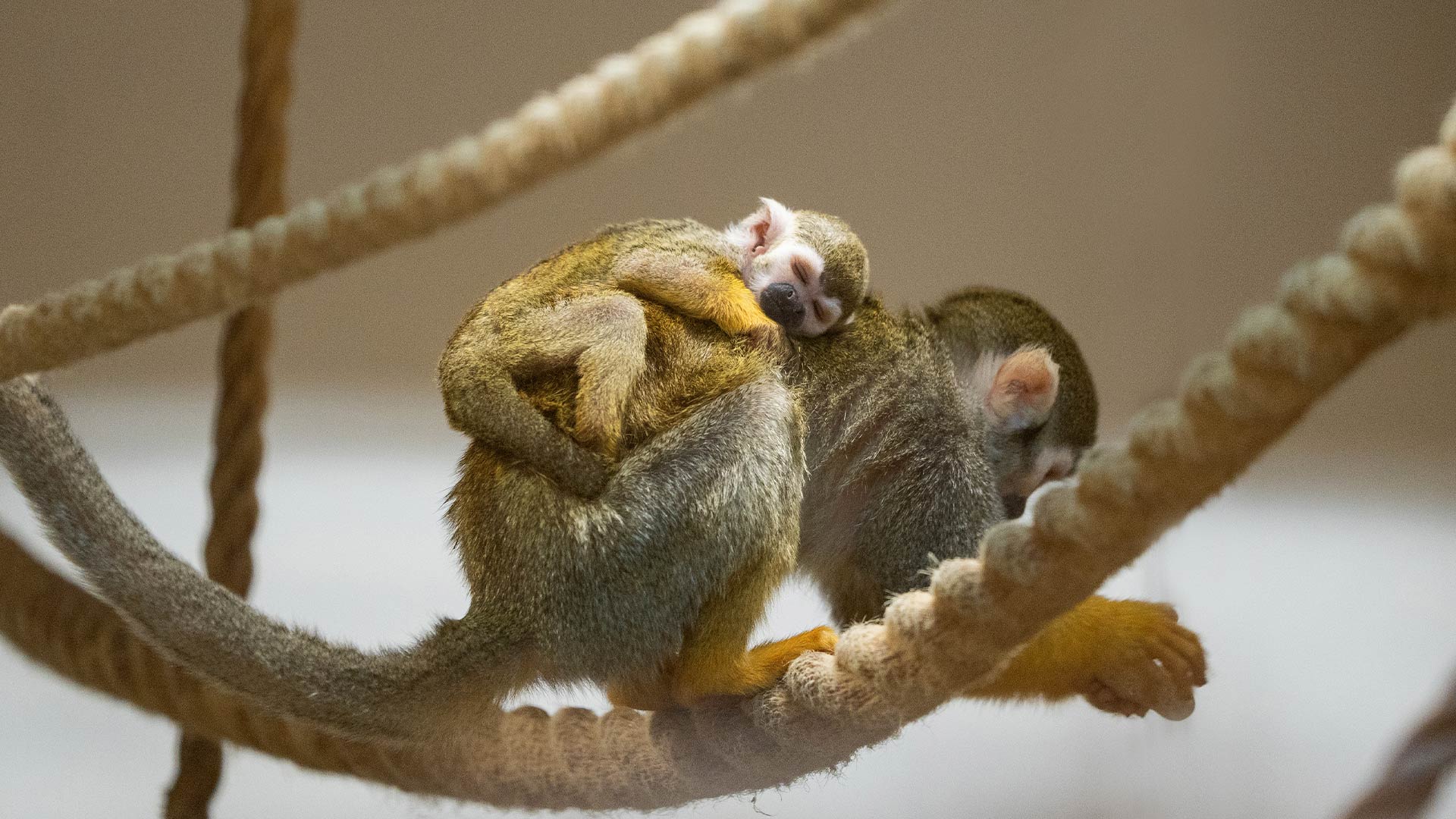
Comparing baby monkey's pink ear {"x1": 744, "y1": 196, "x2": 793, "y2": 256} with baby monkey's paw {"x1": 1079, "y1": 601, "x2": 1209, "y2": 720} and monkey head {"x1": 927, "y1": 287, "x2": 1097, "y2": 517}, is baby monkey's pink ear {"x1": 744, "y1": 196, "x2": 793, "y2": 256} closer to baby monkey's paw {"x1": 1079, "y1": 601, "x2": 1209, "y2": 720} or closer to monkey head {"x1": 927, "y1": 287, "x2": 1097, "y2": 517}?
monkey head {"x1": 927, "y1": 287, "x2": 1097, "y2": 517}

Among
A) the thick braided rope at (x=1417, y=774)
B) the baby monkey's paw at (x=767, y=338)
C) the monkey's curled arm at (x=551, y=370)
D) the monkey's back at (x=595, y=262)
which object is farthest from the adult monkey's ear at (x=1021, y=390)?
the thick braided rope at (x=1417, y=774)

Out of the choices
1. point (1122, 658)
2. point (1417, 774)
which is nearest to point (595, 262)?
point (1122, 658)

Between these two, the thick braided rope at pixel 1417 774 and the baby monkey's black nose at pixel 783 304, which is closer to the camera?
the thick braided rope at pixel 1417 774

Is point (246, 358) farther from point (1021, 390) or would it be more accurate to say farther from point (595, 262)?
point (1021, 390)

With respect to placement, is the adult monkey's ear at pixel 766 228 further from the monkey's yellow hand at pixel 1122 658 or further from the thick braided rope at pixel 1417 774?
the thick braided rope at pixel 1417 774

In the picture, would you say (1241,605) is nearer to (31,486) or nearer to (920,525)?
(920,525)

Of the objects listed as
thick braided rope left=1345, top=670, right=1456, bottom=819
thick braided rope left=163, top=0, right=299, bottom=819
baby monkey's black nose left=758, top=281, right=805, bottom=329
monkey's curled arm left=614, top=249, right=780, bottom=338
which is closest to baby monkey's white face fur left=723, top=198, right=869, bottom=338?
baby monkey's black nose left=758, top=281, right=805, bottom=329

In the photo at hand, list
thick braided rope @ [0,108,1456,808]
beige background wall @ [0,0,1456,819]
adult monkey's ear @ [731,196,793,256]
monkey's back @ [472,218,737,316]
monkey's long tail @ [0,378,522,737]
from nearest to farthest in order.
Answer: thick braided rope @ [0,108,1456,808], monkey's long tail @ [0,378,522,737], monkey's back @ [472,218,737,316], adult monkey's ear @ [731,196,793,256], beige background wall @ [0,0,1456,819]
